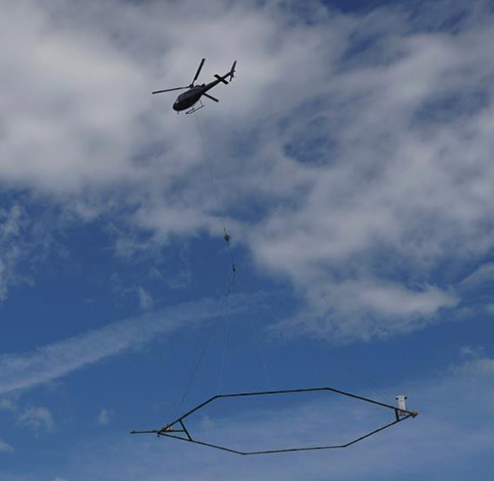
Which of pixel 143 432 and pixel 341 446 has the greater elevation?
pixel 143 432

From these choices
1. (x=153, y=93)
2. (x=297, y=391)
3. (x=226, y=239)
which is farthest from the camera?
(x=153, y=93)

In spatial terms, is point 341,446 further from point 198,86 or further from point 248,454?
point 198,86

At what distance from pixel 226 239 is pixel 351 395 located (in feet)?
79.2

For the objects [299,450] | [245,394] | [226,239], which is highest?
[226,239]

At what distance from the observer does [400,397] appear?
61.4m

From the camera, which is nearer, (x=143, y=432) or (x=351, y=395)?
(x=351, y=395)

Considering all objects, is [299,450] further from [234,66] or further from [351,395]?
[234,66]

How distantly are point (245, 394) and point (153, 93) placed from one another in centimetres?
4397

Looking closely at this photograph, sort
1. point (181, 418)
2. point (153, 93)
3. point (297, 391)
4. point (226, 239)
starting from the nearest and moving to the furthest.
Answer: point (297, 391), point (181, 418), point (226, 239), point (153, 93)

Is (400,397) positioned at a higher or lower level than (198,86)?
lower

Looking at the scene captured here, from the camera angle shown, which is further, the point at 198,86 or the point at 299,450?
the point at 198,86

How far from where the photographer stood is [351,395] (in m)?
54.6

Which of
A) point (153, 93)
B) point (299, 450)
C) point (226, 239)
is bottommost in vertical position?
point (299, 450)

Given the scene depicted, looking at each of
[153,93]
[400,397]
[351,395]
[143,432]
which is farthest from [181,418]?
[153,93]
